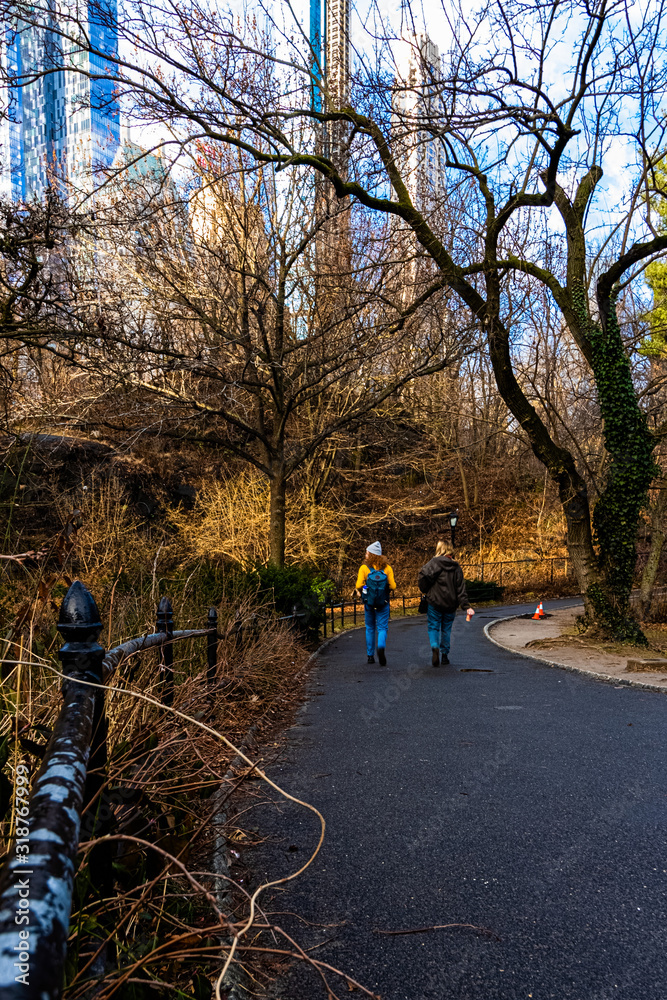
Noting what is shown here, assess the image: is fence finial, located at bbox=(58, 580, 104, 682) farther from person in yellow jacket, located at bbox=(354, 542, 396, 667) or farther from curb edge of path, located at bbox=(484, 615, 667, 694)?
person in yellow jacket, located at bbox=(354, 542, 396, 667)

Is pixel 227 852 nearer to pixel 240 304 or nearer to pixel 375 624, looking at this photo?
pixel 375 624

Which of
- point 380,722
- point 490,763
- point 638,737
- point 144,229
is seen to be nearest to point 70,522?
point 490,763

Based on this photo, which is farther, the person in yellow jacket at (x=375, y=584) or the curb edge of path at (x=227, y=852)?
the person in yellow jacket at (x=375, y=584)

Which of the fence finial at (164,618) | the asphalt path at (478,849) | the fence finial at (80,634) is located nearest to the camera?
the fence finial at (80,634)

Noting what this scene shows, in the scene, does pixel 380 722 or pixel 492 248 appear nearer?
pixel 380 722

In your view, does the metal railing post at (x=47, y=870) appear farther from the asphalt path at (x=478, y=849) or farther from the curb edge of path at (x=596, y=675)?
the curb edge of path at (x=596, y=675)

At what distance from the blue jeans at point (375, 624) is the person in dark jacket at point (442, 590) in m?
0.78

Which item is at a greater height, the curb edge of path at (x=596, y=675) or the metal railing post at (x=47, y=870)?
the metal railing post at (x=47, y=870)

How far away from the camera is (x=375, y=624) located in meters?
11.6

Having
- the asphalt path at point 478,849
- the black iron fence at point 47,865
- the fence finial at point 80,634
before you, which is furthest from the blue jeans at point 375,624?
the black iron fence at point 47,865

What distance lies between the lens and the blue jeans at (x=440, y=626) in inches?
424

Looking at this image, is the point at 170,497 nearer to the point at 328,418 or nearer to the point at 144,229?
the point at 328,418

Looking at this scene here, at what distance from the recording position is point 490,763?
5613mm

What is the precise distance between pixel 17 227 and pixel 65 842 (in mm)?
8038
